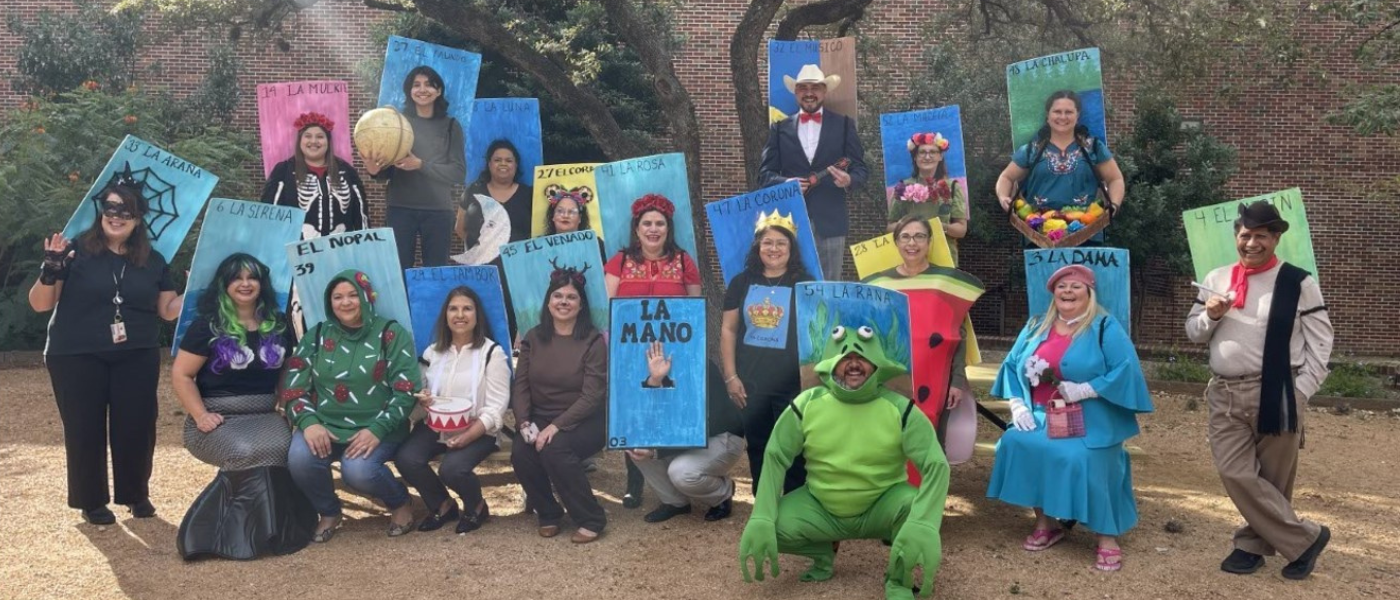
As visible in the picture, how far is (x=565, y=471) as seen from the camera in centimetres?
574

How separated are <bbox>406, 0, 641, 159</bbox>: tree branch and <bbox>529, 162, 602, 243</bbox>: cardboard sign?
219cm

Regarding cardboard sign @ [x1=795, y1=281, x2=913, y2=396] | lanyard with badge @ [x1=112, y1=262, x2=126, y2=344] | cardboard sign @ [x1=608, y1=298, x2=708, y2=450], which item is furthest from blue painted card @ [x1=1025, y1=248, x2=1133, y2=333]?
lanyard with badge @ [x1=112, y1=262, x2=126, y2=344]

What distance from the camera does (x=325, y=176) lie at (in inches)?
Result: 263

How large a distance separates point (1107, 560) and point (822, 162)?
111 inches

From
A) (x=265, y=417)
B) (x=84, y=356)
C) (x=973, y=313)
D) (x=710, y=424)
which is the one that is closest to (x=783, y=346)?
(x=710, y=424)

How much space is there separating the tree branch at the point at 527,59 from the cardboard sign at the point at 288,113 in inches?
85.5

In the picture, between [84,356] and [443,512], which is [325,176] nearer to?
[84,356]

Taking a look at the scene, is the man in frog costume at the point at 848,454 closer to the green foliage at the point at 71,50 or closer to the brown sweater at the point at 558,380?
the brown sweater at the point at 558,380

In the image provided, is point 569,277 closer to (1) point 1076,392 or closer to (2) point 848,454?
(2) point 848,454

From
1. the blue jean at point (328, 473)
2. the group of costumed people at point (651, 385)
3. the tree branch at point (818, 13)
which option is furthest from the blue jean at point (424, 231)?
the tree branch at point (818, 13)

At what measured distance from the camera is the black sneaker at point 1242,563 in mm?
5324

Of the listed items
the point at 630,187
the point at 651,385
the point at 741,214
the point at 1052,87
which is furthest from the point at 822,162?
the point at 651,385

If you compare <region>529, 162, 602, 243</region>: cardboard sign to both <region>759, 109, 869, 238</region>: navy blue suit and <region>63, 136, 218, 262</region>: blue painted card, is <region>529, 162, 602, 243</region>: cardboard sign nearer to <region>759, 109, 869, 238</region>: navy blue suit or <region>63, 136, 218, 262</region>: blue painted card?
<region>759, 109, 869, 238</region>: navy blue suit

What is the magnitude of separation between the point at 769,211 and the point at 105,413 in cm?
346
